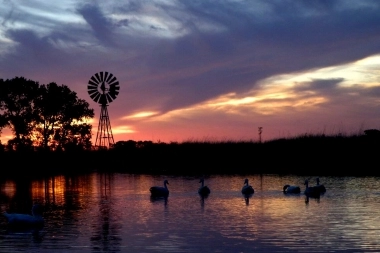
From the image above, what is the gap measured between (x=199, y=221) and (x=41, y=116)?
37515mm

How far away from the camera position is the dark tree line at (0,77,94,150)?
53.4m

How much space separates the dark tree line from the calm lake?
2266 centimetres

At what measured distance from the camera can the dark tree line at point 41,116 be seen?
5344cm

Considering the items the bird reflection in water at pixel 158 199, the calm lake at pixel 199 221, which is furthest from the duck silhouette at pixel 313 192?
the bird reflection in water at pixel 158 199

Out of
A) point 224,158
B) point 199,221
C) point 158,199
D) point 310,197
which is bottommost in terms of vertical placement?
point 199,221

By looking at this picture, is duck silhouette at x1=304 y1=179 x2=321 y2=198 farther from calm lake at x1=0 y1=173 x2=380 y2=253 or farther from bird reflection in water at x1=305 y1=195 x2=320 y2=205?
calm lake at x1=0 y1=173 x2=380 y2=253

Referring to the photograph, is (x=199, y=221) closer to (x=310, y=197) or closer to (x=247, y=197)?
(x=247, y=197)

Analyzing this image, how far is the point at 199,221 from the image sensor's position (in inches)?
752

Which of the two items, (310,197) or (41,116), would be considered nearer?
(310,197)

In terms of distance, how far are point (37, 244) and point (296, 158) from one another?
3691cm

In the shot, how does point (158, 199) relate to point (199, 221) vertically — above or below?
above

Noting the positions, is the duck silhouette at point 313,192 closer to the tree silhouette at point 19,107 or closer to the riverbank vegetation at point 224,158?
the riverbank vegetation at point 224,158

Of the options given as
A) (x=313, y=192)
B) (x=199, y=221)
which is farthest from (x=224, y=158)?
(x=199, y=221)

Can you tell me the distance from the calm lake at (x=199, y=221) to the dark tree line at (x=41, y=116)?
2266 cm
